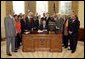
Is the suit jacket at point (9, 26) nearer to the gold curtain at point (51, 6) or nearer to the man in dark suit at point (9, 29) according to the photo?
the man in dark suit at point (9, 29)

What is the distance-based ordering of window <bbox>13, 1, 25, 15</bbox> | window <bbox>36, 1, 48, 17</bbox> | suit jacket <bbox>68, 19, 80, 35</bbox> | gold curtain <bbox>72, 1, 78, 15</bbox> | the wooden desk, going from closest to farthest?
1. suit jacket <bbox>68, 19, 80, 35</bbox>
2. the wooden desk
3. gold curtain <bbox>72, 1, 78, 15</bbox>
4. window <bbox>13, 1, 25, 15</bbox>
5. window <bbox>36, 1, 48, 17</bbox>

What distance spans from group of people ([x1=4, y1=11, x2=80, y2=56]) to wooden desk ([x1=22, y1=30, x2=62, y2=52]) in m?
0.46

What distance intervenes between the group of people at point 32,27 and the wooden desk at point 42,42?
18.0 inches

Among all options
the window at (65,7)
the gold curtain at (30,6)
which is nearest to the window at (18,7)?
the gold curtain at (30,6)

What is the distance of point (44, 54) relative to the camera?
8992 millimetres

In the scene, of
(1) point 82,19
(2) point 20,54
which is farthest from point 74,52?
(1) point 82,19

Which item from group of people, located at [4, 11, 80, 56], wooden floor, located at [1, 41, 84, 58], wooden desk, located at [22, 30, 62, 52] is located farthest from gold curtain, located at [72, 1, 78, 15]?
wooden desk, located at [22, 30, 62, 52]

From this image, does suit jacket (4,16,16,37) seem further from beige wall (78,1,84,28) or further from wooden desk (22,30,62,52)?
beige wall (78,1,84,28)

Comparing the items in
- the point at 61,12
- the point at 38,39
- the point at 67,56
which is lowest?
the point at 67,56

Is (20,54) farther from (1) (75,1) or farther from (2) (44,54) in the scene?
(1) (75,1)

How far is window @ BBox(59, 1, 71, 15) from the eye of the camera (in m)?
13.6

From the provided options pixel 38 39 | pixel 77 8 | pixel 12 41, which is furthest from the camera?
pixel 77 8

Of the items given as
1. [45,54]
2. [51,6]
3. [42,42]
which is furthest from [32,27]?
[51,6]

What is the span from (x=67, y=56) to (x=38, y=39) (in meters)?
1.38
